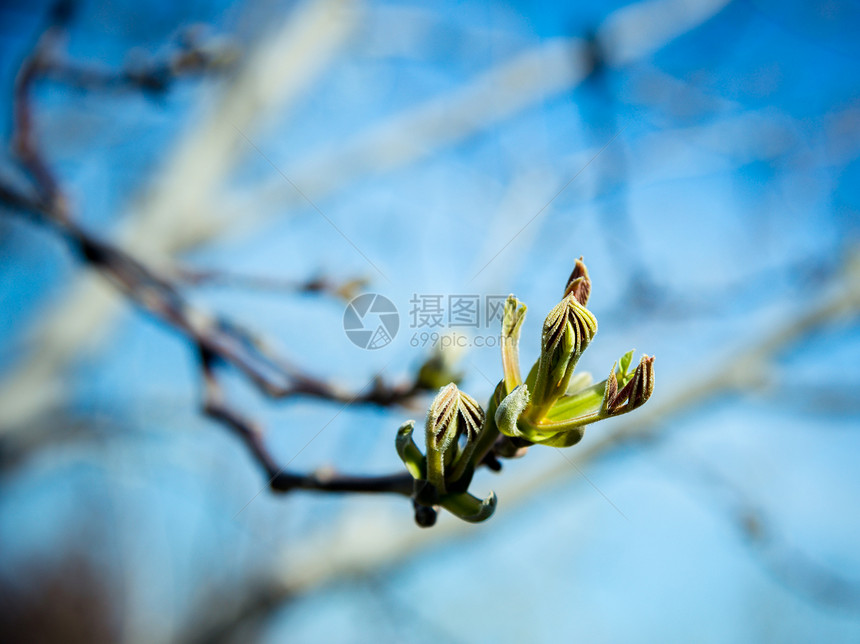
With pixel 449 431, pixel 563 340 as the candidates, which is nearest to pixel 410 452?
pixel 449 431

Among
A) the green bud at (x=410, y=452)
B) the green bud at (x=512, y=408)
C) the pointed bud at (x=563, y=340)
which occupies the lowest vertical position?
the green bud at (x=410, y=452)

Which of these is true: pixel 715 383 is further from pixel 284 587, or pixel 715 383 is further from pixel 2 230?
pixel 2 230

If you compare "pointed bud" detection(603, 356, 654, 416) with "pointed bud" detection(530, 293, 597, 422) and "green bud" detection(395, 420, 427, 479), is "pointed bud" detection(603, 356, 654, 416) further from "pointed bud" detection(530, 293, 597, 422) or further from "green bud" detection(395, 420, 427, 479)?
"green bud" detection(395, 420, 427, 479)

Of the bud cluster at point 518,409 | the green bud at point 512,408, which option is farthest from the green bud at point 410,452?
the green bud at point 512,408

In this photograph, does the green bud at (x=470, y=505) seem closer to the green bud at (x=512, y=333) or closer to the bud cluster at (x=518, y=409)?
the bud cluster at (x=518, y=409)

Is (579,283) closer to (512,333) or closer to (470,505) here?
(512,333)

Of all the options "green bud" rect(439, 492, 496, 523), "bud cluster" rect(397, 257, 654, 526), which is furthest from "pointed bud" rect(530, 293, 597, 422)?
"green bud" rect(439, 492, 496, 523)
